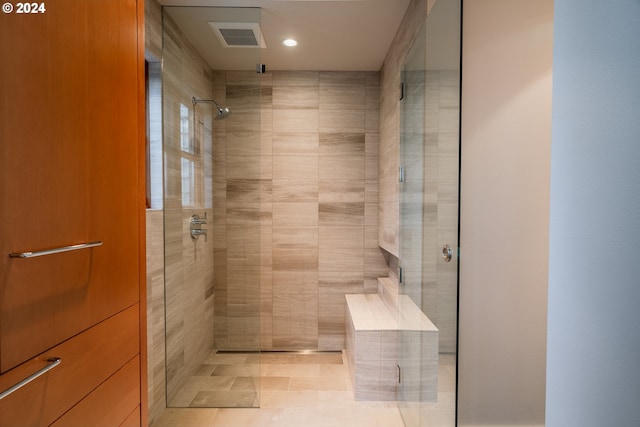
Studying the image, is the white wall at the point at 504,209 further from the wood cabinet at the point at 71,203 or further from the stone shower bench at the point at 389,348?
the wood cabinet at the point at 71,203

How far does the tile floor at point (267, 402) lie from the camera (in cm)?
220

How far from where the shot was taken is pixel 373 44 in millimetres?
2752

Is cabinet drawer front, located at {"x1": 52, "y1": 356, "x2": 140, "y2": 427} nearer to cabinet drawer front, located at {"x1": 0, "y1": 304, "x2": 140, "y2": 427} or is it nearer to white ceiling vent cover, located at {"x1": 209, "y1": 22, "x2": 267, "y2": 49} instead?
cabinet drawer front, located at {"x1": 0, "y1": 304, "x2": 140, "y2": 427}

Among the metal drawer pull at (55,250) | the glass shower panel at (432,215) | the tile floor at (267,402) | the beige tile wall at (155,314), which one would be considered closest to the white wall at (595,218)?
the glass shower panel at (432,215)

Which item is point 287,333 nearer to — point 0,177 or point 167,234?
point 167,234

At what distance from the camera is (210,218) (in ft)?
7.95

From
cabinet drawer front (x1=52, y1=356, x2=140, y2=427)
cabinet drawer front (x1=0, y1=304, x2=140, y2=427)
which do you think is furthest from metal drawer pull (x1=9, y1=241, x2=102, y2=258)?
cabinet drawer front (x1=52, y1=356, x2=140, y2=427)

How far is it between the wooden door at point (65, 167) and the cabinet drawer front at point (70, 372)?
1.1 inches

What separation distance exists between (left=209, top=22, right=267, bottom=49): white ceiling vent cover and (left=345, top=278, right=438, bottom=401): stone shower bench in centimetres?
192

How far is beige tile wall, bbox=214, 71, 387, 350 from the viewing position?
10.8 ft

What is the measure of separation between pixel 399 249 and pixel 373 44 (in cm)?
159

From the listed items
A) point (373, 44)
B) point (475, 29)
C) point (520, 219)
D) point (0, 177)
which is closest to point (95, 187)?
point (0, 177)

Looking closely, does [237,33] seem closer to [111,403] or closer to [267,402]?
[111,403]

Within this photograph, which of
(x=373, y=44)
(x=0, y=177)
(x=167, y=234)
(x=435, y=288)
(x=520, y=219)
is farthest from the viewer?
(x=373, y=44)
